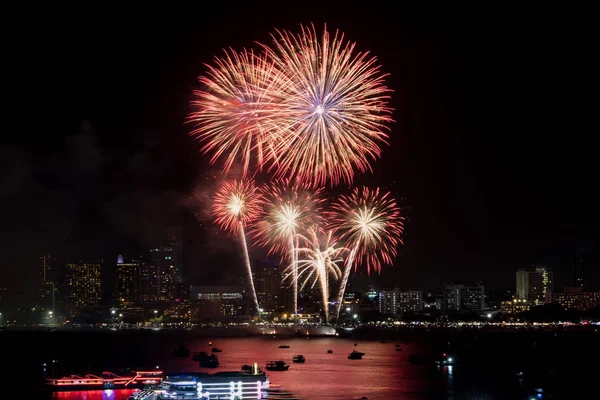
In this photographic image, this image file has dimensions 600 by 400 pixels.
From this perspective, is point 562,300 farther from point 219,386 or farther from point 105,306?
point 219,386

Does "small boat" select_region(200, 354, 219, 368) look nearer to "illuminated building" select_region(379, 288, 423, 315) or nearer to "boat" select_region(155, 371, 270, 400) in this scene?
"boat" select_region(155, 371, 270, 400)

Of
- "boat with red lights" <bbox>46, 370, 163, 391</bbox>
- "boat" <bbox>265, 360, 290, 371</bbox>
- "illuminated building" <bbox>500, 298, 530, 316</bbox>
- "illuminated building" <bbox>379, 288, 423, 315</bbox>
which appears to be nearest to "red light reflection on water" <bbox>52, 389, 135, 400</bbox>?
"boat with red lights" <bbox>46, 370, 163, 391</bbox>

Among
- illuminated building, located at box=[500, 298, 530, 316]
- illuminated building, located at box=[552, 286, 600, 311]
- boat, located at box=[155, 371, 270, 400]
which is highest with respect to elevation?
boat, located at box=[155, 371, 270, 400]

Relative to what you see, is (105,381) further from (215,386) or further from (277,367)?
(215,386)

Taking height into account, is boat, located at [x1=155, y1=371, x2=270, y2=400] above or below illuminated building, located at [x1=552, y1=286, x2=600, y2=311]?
above

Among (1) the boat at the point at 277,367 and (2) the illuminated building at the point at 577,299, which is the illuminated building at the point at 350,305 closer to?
(2) the illuminated building at the point at 577,299
